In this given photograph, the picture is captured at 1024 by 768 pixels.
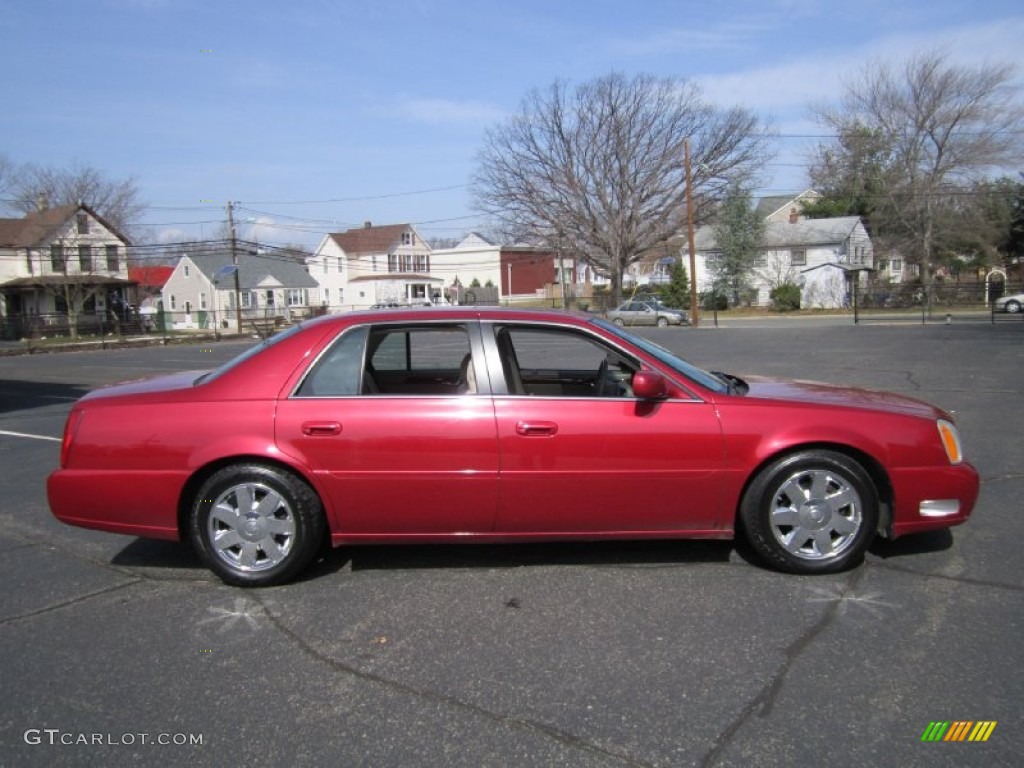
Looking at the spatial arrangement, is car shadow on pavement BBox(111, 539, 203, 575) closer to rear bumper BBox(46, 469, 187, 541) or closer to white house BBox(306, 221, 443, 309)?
rear bumper BBox(46, 469, 187, 541)

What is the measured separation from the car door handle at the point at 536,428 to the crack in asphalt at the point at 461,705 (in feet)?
4.57

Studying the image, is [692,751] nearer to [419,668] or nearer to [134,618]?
[419,668]

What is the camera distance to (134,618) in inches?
149

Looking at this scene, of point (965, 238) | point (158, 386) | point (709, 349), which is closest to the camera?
point (158, 386)

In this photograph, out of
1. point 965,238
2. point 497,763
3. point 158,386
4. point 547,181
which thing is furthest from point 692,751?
point 965,238

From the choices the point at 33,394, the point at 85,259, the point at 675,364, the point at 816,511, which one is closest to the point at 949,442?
the point at 816,511

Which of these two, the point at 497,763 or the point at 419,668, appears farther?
the point at 419,668

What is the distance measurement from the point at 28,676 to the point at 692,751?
2.73m

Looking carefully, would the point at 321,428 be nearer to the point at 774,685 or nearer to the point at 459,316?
the point at 459,316

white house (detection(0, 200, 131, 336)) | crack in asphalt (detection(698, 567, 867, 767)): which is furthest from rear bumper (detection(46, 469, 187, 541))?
white house (detection(0, 200, 131, 336))

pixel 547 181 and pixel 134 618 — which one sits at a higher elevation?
pixel 547 181

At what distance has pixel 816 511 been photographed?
4.02 metres

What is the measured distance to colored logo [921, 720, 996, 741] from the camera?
2652mm

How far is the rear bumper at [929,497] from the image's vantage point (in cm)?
404
